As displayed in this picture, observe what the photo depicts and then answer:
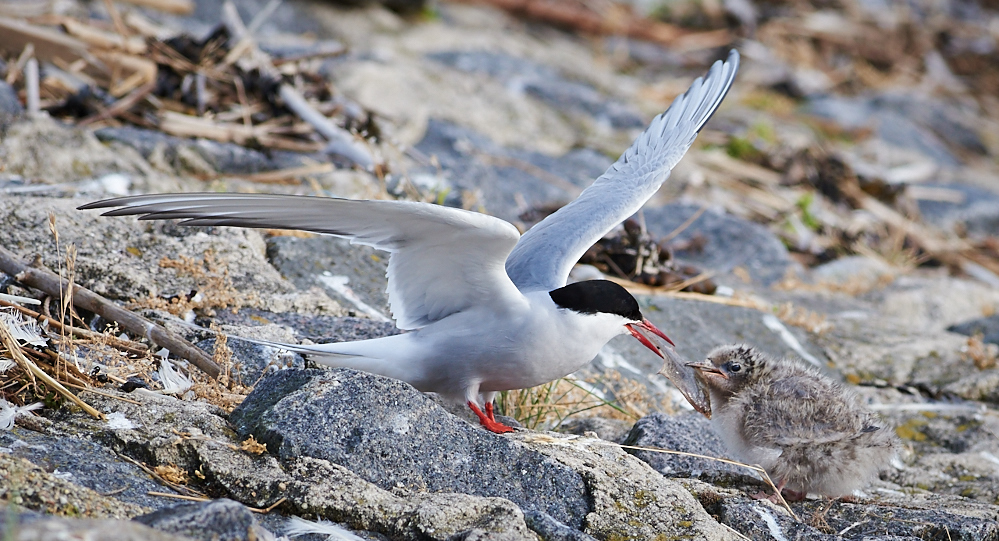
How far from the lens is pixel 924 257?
750cm

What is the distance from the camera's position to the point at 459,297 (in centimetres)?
338

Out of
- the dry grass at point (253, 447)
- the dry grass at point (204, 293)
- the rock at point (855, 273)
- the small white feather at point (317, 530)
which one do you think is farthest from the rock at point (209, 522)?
the rock at point (855, 273)

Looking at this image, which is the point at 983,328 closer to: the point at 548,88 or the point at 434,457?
the point at 434,457

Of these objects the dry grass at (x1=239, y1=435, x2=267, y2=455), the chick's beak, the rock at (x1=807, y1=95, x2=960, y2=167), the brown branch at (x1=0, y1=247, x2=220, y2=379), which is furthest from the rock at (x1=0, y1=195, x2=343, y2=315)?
the rock at (x1=807, y1=95, x2=960, y2=167)

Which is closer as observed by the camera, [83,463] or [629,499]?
[83,463]

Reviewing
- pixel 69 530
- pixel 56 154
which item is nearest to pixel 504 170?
pixel 56 154

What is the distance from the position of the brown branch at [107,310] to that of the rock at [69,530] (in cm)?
140

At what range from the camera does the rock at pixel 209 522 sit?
6.52 feet

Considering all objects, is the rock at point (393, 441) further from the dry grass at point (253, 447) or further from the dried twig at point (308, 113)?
the dried twig at point (308, 113)

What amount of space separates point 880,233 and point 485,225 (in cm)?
617

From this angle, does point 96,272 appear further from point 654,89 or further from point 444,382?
point 654,89

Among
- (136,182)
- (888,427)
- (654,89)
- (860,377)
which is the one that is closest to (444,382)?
(888,427)

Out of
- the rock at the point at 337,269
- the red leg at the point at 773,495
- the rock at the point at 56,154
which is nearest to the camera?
the red leg at the point at 773,495

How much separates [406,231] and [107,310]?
1124mm
